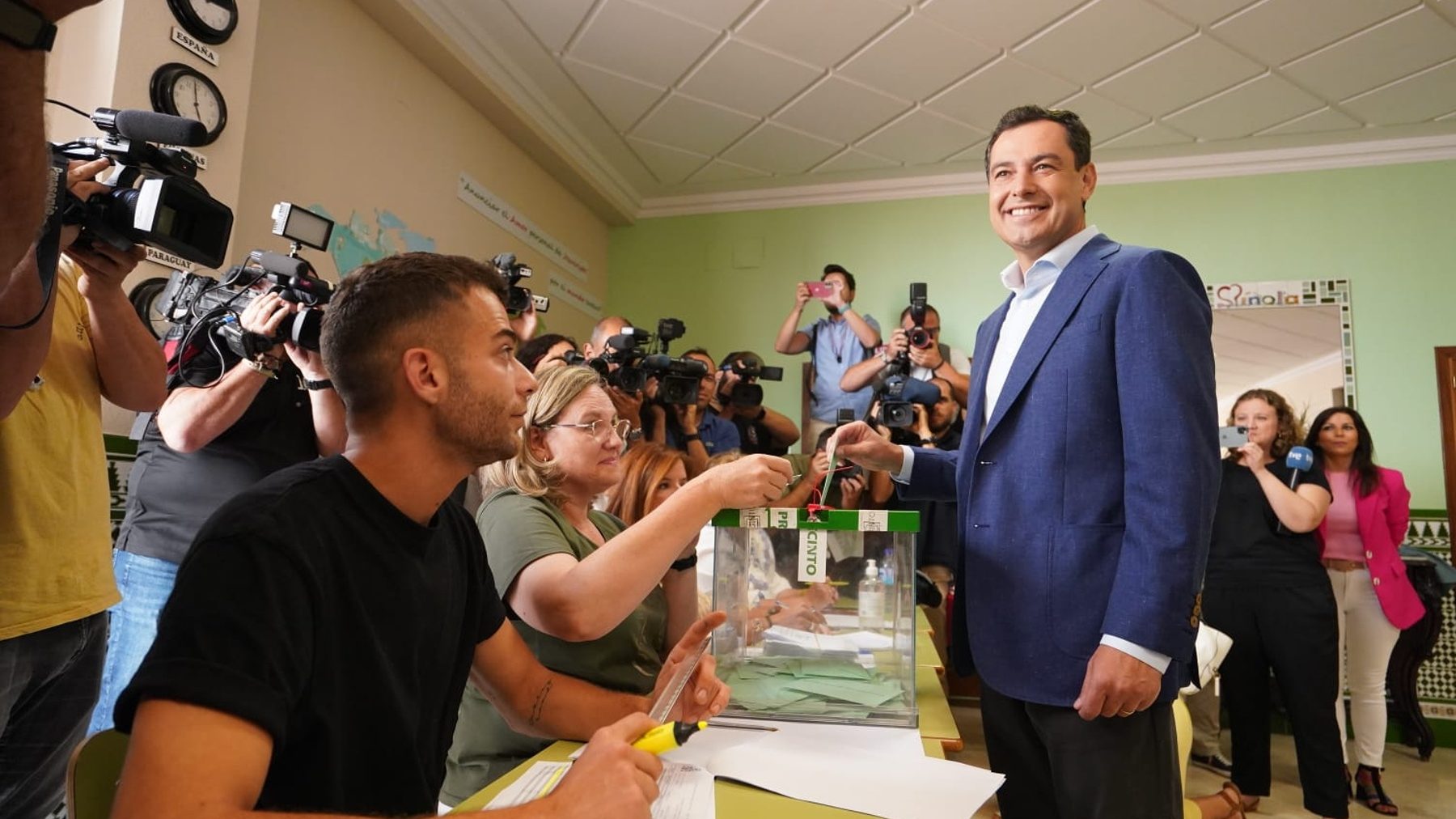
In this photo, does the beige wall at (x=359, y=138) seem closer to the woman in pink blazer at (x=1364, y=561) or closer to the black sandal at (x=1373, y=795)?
the woman in pink blazer at (x=1364, y=561)

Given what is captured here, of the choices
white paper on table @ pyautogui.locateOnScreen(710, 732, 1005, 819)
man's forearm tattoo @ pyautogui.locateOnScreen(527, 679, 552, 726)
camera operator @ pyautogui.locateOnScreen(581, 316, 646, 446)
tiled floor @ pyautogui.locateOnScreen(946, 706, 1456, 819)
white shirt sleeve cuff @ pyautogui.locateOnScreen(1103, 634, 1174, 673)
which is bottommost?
tiled floor @ pyautogui.locateOnScreen(946, 706, 1456, 819)

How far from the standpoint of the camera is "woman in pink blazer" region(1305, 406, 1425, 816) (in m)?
3.42

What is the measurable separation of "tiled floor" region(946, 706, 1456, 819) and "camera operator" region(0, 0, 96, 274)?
9.98 ft

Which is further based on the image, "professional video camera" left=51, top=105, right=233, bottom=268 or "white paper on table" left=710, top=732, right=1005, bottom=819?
"professional video camera" left=51, top=105, right=233, bottom=268

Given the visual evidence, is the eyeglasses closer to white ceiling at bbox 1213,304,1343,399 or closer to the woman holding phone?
the woman holding phone

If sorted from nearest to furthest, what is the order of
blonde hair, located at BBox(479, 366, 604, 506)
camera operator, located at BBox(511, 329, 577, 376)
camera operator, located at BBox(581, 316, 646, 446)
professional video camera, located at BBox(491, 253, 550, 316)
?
blonde hair, located at BBox(479, 366, 604, 506), professional video camera, located at BBox(491, 253, 550, 316), camera operator, located at BBox(581, 316, 646, 446), camera operator, located at BBox(511, 329, 577, 376)

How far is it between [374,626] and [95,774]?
260 mm

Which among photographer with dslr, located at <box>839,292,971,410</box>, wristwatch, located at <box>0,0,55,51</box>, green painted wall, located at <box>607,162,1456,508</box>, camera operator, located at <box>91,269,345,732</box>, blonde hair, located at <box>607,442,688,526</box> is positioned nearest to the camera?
wristwatch, located at <box>0,0,55,51</box>

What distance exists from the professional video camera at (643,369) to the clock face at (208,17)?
1489 millimetres

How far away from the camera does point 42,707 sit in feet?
4.61

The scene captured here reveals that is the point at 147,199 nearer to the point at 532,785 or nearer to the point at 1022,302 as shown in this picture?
the point at 532,785

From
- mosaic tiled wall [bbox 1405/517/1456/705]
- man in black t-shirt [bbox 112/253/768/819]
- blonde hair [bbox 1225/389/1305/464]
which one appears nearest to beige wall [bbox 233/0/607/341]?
man in black t-shirt [bbox 112/253/768/819]

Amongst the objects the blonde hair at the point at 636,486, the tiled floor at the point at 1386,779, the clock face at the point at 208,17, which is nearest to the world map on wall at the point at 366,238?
the clock face at the point at 208,17

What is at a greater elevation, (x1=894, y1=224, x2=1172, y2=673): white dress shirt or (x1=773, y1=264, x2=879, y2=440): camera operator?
(x1=773, y1=264, x2=879, y2=440): camera operator
